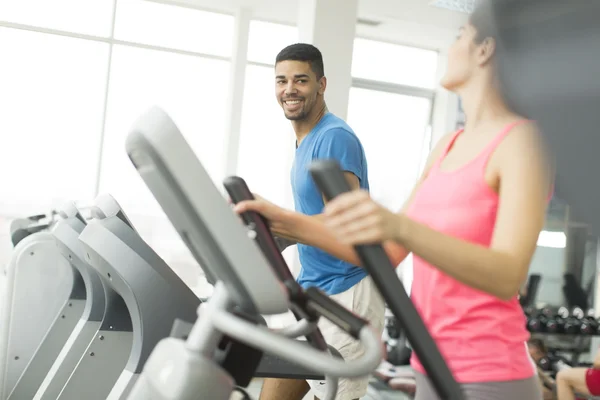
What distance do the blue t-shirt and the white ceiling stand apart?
424cm

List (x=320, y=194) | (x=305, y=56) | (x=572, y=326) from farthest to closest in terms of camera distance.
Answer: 1. (x=572, y=326)
2. (x=305, y=56)
3. (x=320, y=194)

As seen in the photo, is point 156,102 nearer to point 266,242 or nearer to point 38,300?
point 38,300

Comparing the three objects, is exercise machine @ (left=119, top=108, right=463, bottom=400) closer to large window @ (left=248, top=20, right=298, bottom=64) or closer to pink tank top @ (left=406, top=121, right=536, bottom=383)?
pink tank top @ (left=406, top=121, right=536, bottom=383)

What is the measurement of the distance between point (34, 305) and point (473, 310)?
260 cm

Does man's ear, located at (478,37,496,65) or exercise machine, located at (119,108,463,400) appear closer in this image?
exercise machine, located at (119,108,463,400)

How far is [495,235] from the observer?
954 millimetres

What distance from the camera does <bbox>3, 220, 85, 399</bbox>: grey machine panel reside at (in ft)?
10.2

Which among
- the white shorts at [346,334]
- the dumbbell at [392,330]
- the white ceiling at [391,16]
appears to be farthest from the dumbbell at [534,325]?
the white shorts at [346,334]

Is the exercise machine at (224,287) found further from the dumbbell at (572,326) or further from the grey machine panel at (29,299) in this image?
the dumbbell at (572,326)

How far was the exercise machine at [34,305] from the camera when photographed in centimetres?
312

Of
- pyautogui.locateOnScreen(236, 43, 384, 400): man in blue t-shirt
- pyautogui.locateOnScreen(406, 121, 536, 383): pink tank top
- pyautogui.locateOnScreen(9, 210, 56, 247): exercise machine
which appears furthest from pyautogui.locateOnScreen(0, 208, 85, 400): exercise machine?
pyautogui.locateOnScreen(406, 121, 536, 383): pink tank top

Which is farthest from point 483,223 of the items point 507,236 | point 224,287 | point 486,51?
point 224,287

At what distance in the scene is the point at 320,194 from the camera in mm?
2225

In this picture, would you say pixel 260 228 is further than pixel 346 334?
No
